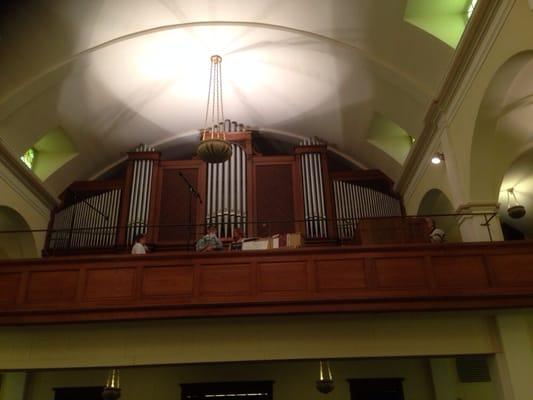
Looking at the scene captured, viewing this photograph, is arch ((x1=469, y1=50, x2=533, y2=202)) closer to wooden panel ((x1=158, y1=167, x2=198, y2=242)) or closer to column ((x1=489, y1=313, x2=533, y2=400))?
column ((x1=489, y1=313, x2=533, y2=400))

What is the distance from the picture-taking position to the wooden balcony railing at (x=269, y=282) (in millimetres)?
6227

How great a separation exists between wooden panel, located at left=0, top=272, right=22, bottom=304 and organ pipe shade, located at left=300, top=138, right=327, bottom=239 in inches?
215

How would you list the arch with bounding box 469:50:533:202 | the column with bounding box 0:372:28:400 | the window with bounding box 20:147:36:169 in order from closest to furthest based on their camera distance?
the arch with bounding box 469:50:533:202 → the column with bounding box 0:372:28:400 → the window with bounding box 20:147:36:169

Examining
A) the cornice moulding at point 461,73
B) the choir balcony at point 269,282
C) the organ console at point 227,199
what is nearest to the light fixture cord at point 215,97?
the organ console at point 227,199

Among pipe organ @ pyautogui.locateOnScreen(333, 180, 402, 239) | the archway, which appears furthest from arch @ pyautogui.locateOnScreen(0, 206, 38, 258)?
the archway

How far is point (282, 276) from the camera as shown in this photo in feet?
21.3

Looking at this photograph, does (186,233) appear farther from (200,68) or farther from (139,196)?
(200,68)

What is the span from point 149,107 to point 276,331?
20.9ft

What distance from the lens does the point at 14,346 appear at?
6.53 metres

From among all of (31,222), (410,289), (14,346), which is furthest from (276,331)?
(31,222)

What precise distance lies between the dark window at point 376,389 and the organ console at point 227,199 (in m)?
2.82

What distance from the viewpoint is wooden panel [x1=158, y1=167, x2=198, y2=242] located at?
10.4m

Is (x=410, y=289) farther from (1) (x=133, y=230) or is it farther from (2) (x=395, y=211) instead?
(1) (x=133, y=230)

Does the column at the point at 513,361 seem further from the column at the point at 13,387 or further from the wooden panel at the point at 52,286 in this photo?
the column at the point at 13,387
